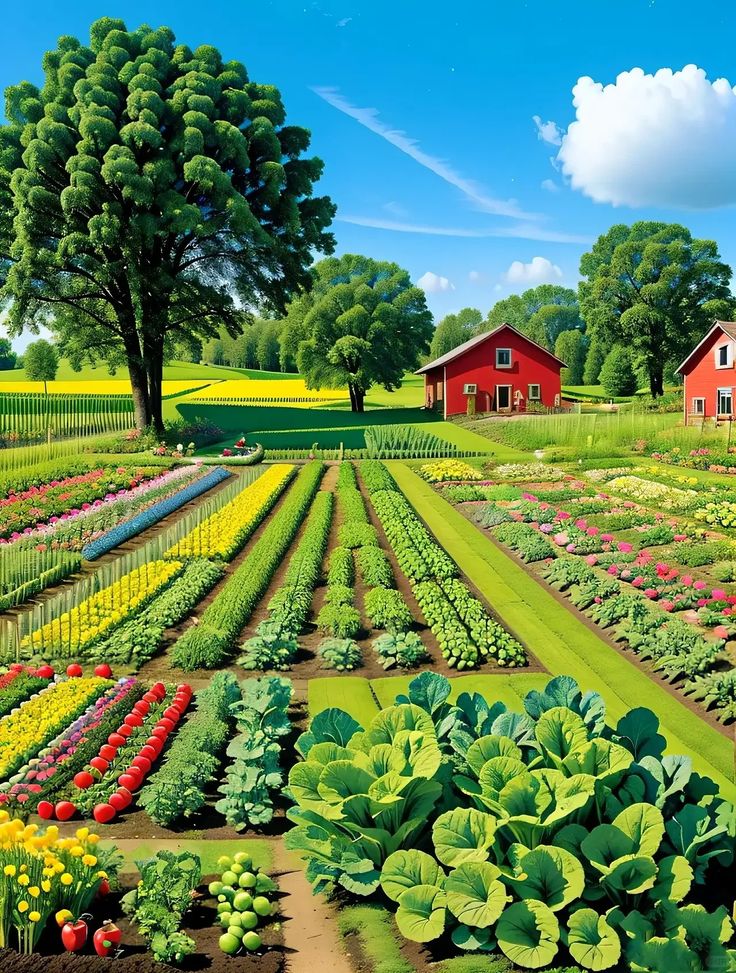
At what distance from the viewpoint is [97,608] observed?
1075cm

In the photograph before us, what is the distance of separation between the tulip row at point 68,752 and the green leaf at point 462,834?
3404 millimetres

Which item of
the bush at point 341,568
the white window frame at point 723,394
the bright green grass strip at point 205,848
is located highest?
the white window frame at point 723,394

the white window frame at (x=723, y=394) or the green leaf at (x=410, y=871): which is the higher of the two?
the white window frame at (x=723, y=394)

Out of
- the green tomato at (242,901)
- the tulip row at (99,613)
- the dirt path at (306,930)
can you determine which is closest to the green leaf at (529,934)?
the dirt path at (306,930)

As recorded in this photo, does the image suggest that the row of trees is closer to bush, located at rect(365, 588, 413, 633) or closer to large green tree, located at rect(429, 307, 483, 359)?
large green tree, located at rect(429, 307, 483, 359)

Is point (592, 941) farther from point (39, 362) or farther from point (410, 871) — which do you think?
point (39, 362)

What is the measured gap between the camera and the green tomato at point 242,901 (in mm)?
4867

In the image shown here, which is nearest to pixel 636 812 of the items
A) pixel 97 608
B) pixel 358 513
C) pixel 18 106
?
pixel 97 608

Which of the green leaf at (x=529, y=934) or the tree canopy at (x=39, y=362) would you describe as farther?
the tree canopy at (x=39, y=362)

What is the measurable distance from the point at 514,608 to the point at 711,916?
24.0 ft

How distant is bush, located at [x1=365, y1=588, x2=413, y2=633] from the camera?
1026 centimetres

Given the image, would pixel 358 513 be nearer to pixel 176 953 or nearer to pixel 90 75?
pixel 176 953

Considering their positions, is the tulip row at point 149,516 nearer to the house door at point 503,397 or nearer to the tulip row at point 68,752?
the tulip row at point 68,752

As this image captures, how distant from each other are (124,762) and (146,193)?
23733 millimetres
